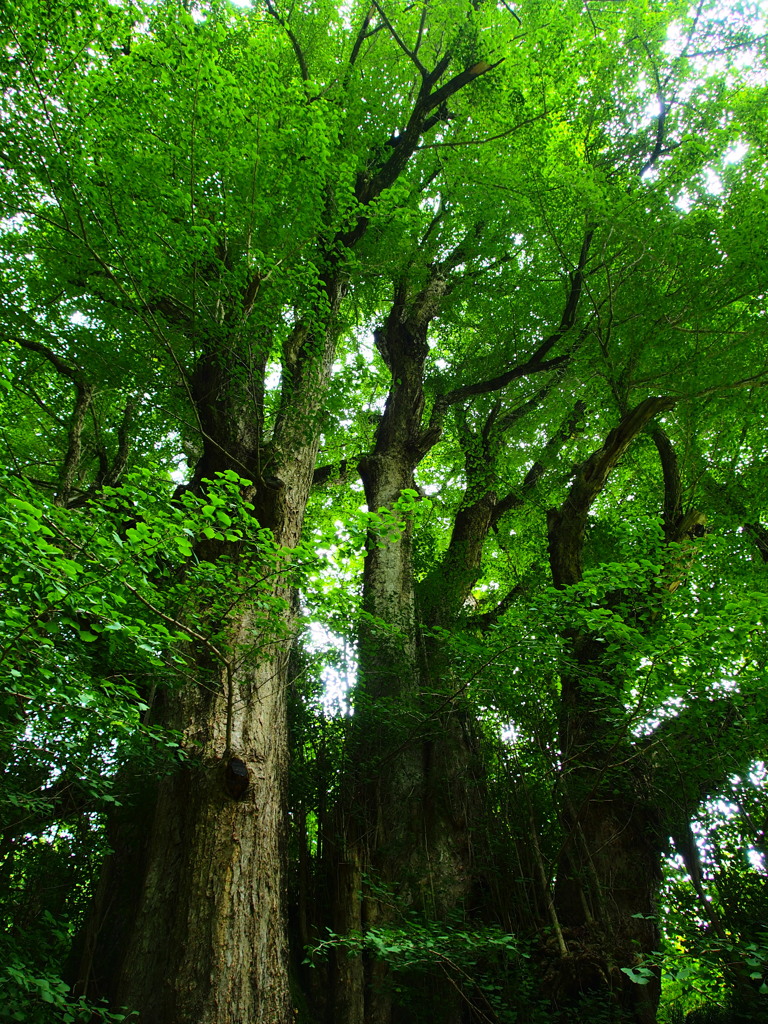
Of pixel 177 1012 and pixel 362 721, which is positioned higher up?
pixel 362 721

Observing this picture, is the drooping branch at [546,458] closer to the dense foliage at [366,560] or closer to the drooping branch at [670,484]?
the dense foliage at [366,560]

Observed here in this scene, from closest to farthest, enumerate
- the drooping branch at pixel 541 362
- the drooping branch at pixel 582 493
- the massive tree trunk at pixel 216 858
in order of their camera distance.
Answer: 1. the massive tree trunk at pixel 216 858
2. the drooping branch at pixel 582 493
3. the drooping branch at pixel 541 362

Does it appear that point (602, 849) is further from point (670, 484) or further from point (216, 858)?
point (670, 484)

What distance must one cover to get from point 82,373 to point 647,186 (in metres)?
7.14

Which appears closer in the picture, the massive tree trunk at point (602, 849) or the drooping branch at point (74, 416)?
the massive tree trunk at point (602, 849)

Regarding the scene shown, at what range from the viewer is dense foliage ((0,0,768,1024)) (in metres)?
3.16

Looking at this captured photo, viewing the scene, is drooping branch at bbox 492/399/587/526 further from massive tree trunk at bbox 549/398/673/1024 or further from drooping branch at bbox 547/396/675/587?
massive tree trunk at bbox 549/398/673/1024

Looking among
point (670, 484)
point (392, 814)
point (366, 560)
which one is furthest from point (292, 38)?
point (392, 814)

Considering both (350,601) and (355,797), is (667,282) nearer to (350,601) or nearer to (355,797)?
(350,601)

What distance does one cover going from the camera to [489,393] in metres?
9.22

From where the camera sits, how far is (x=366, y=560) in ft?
23.8

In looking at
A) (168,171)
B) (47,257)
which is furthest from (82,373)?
(168,171)

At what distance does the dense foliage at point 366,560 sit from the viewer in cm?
316

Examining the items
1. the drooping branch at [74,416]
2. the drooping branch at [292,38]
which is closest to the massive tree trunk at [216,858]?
the drooping branch at [74,416]
